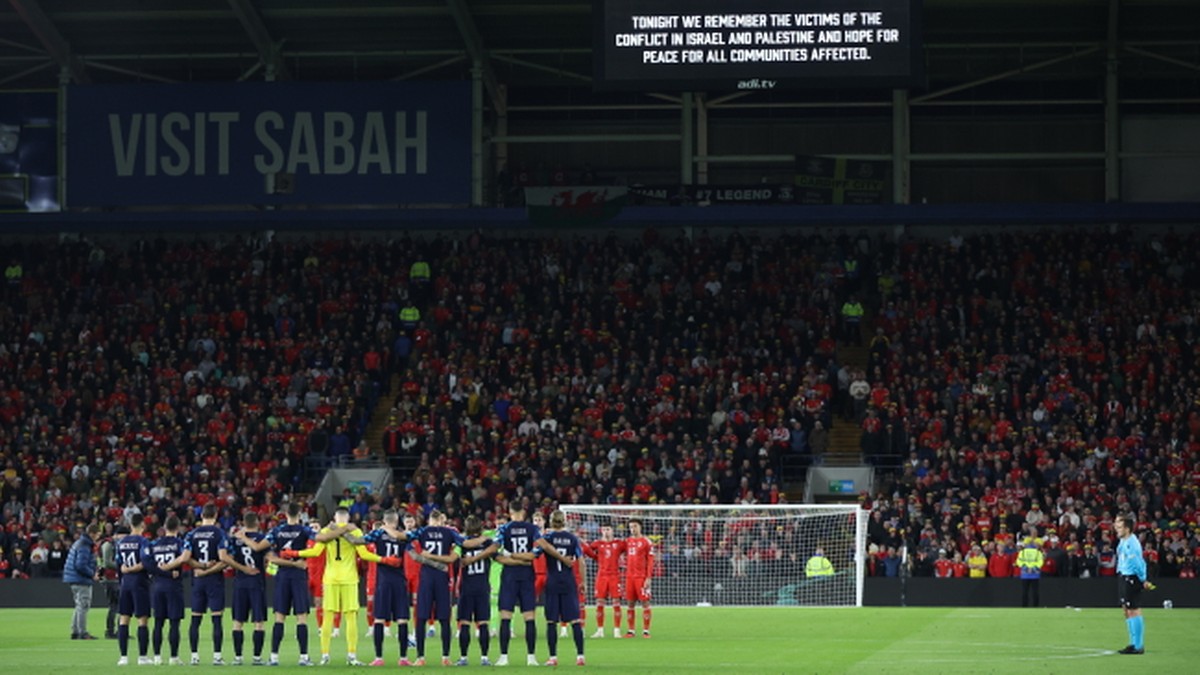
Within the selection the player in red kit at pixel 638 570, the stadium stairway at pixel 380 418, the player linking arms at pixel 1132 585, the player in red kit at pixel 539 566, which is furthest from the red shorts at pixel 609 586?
the stadium stairway at pixel 380 418

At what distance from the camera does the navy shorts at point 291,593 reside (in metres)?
23.7

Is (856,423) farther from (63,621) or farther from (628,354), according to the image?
(63,621)

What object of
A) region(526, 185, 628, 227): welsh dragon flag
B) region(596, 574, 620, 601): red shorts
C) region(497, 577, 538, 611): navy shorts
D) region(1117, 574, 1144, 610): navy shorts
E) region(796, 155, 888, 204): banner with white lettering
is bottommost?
region(596, 574, 620, 601): red shorts

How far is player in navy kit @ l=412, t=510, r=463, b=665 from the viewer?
23281 millimetres

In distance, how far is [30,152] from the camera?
52531mm

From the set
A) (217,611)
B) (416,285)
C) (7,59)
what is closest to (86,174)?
(7,59)

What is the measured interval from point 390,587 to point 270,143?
29652mm

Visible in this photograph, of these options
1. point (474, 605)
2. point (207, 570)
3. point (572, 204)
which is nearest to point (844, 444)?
point (572, 204)

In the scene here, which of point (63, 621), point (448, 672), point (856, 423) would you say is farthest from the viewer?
point (856, 423)

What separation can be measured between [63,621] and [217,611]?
1382cm

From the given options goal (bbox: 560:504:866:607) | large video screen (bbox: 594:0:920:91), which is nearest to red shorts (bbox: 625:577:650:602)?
large video screen (bbox: 594:0:920:91)

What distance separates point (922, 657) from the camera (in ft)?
83.4

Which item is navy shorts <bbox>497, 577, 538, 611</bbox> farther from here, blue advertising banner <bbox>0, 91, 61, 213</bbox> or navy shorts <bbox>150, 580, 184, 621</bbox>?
blue advertising banner <bbox>0, 91, 61, 213</bbox>

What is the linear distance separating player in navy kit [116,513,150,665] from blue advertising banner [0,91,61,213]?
3054 cm
